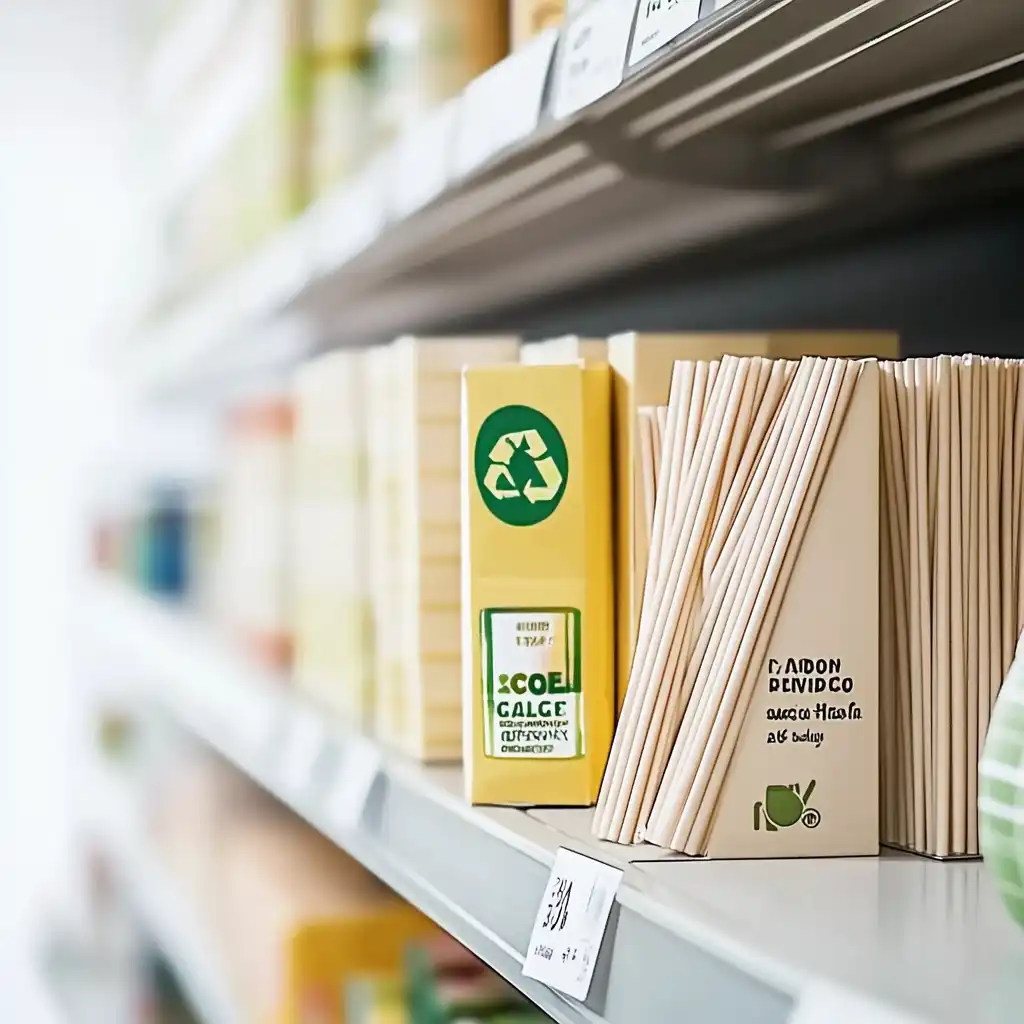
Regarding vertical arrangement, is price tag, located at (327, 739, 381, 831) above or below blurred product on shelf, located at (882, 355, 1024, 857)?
below

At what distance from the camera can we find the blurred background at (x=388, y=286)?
935mm

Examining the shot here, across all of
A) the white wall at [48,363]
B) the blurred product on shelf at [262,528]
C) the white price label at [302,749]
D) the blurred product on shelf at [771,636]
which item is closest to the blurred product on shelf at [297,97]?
the blurred product on shelf at [262,528]

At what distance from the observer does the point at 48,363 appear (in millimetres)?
4055

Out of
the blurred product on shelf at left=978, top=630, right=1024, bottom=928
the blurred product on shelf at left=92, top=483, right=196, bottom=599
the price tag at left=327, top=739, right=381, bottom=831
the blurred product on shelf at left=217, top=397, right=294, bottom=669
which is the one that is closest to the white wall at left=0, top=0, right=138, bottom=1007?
the blurred product on shelf at left=92, top=483, right=196, bottom=599

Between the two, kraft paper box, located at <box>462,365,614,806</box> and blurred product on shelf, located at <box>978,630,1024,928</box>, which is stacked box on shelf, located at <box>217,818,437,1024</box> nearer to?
kraft paper box, located at <box>462,365,614,806</box>

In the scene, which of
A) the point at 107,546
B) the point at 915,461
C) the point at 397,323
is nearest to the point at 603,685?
the point at 915,461

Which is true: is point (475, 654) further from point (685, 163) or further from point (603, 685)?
point (685, 163)

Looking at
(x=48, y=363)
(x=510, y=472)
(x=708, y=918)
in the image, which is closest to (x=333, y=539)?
(x=510, y=472)

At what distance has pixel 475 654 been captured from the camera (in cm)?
92

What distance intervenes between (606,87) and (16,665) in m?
3.51

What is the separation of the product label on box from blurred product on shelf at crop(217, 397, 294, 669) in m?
0.93

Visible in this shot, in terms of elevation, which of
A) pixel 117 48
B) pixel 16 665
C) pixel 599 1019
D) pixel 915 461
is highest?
pixel 117 48

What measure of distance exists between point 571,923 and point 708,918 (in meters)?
0.11

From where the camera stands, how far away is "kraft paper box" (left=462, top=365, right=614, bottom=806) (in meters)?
0.91
